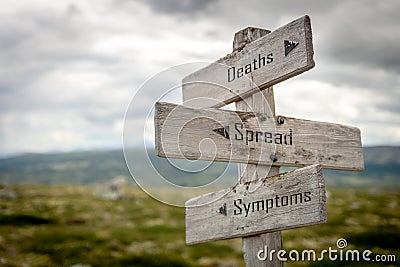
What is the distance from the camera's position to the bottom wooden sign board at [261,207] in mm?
5043

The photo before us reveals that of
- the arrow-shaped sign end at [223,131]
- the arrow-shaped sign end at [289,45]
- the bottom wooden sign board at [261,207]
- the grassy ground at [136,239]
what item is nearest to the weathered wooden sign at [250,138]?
the arrow-shaped sign end at [223,131]

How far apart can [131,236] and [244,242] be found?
18.9 metres

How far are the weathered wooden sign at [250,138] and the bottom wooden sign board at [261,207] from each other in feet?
1.33

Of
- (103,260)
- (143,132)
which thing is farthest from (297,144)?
(103,260)

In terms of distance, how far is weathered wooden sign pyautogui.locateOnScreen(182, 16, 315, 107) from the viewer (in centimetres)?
525

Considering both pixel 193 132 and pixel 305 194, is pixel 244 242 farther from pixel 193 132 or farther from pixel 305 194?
pixel 193 132

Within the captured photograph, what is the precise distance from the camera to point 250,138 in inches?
219

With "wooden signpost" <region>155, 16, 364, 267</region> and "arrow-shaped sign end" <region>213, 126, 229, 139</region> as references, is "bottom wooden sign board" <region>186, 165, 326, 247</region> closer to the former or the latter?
"wooden signpost" <region>155, 16, 364, 267</region>

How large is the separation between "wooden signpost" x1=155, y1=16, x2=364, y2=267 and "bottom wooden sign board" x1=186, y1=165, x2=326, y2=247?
1 cm

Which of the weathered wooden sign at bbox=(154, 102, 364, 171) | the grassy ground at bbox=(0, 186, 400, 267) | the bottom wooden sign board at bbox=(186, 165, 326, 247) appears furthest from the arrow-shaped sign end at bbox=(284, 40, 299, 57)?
the grassy ground at bbox=(0, 186, 400, 267)

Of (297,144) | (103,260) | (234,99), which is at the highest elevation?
(234,99)

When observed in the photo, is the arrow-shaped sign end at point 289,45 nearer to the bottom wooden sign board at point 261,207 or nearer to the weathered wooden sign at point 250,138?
the weathered wooden sign at point 250,138

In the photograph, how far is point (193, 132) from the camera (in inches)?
207

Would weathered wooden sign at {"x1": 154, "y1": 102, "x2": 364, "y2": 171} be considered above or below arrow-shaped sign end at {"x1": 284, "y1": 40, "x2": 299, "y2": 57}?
below
